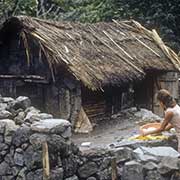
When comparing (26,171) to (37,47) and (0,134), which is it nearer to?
(0,134)

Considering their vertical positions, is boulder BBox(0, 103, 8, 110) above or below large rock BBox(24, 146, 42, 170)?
above

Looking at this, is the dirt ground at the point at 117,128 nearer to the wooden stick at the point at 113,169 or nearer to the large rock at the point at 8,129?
the wooden stick at the point at 113,169

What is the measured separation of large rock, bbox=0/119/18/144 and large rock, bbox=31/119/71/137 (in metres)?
0.51

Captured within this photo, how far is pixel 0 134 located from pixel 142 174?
3.03 metres

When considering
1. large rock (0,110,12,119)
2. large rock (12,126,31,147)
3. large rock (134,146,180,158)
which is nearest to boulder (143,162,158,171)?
large rock (134,146,180,158)

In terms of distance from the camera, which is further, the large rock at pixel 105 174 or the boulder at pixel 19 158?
the large rock at pixel 105 174

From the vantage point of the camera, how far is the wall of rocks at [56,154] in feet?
25.6

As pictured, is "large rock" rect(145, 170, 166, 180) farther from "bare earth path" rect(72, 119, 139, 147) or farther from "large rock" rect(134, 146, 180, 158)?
"bare earth path" rect(72, 119, 139, 147)

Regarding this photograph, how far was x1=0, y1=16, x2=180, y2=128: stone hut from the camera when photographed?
12.1 m

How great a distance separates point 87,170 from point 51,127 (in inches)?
52.5

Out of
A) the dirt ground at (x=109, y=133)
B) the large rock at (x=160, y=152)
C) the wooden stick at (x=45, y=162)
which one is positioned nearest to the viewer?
the large rock at (x=160, y=152)

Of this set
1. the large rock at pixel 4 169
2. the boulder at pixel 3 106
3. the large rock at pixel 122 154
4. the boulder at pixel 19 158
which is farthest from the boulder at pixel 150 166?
the boulder at pixel 3 106

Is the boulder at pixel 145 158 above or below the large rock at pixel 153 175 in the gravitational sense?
above

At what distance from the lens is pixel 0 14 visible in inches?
725
